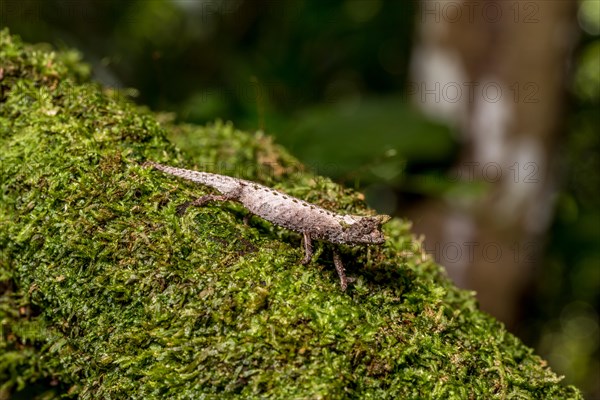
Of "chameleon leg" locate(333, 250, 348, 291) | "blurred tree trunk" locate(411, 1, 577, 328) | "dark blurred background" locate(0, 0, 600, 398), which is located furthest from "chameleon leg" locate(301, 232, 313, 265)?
"blurred tree trunk" locate(411, 1, 577, 328)

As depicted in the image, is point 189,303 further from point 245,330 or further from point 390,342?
point 390,342

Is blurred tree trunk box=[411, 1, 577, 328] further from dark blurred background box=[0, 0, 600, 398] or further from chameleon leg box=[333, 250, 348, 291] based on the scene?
chameleon leg box=[333, 250, 348, 291]

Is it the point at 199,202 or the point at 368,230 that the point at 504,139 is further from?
the point at 199,202

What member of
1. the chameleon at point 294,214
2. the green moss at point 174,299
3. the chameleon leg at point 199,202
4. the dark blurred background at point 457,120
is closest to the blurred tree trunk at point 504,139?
the dark blurred background at point 457,120

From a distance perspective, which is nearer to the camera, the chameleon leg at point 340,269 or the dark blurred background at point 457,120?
the chameleon leg at point 340,269

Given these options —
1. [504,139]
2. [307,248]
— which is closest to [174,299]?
[307,248]

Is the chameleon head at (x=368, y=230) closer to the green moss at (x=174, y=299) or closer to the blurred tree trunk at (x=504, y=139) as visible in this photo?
the green moss at (x=174, y=299)
